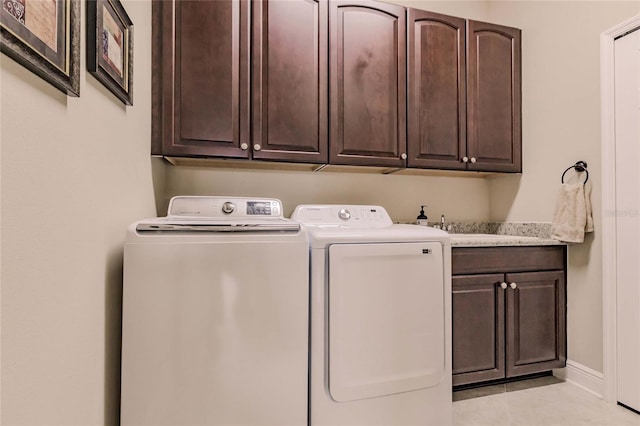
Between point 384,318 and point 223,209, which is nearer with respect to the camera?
point 384,318

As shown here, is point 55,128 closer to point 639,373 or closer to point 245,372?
point 245,372

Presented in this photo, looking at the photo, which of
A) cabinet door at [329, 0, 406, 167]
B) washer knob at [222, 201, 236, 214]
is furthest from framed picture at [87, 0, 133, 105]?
cabinet door at [329, 0, 406, 167]

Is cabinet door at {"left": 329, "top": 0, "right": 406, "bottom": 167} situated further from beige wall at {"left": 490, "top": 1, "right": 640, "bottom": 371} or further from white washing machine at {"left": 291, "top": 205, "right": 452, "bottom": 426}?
beige wall at {"left": 490, "top": 1, "right": 640, "bottom": 371}

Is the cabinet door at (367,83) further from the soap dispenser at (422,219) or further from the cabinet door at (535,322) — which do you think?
the cabinet door at (535,322)

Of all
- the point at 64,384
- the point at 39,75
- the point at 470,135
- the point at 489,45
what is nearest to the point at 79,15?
the point at 39,75

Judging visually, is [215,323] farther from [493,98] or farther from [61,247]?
[493,98]

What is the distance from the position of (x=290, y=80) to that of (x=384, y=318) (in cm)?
134

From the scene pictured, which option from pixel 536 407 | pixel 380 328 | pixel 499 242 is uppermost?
pixel 499 242

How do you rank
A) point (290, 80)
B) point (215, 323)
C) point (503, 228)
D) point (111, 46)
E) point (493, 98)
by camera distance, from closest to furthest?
point (111, 46), point (215, 323), point (290, 80), point (493, 98), point (503, 228)

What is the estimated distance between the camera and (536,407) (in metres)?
1.79

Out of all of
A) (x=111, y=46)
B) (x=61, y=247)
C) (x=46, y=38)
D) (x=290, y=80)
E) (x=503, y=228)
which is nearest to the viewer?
(x=46, y=38)

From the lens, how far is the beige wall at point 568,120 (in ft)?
6.25

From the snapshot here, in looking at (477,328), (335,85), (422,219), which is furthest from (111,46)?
(477,328)

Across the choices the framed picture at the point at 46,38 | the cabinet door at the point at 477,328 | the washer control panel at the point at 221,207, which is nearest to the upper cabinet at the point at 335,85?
the washer control panel at the point at 221,207
